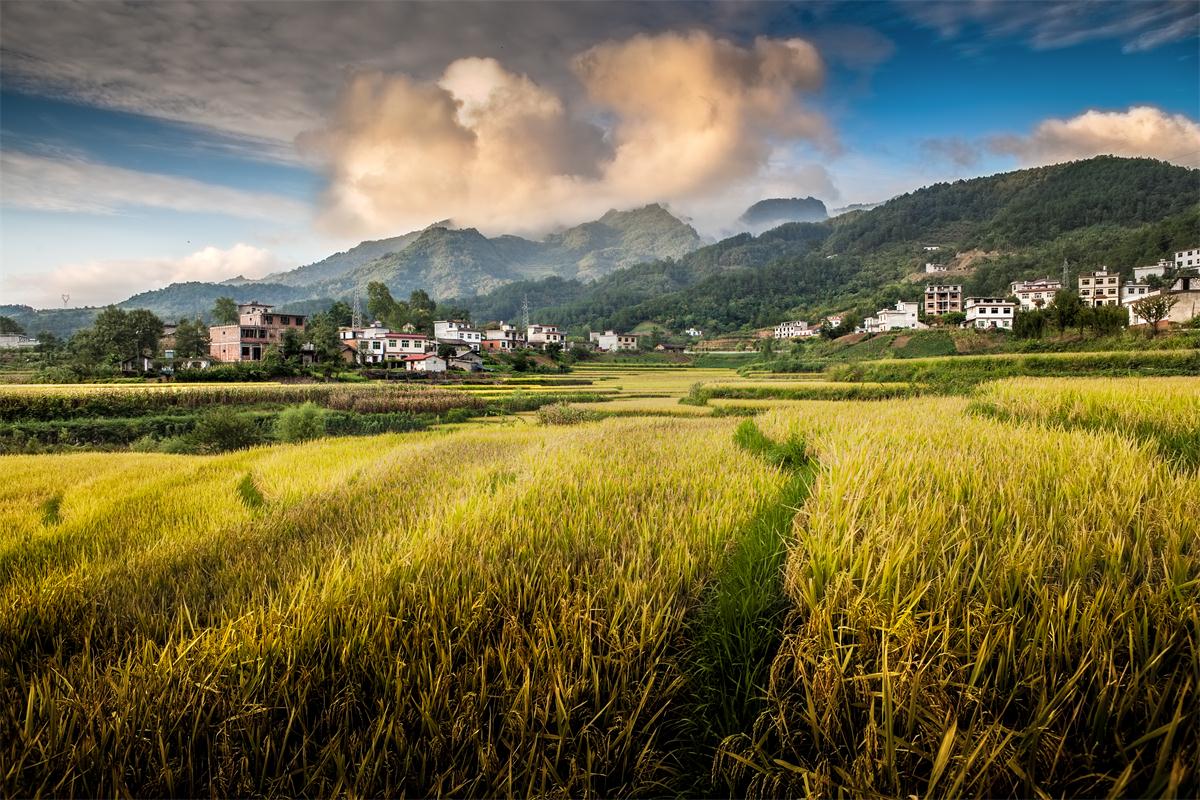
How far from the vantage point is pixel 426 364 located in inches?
1940

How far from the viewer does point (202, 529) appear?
3.82m

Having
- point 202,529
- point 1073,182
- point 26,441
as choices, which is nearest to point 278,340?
point 26,441

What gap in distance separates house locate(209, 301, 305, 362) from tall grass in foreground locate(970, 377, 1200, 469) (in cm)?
2451

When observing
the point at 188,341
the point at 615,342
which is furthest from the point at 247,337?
the point at 615,342

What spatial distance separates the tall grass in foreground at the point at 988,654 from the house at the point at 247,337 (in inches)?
902

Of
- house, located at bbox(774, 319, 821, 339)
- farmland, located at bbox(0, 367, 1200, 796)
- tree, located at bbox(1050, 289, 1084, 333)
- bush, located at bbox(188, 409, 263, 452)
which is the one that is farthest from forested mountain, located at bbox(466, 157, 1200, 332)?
farmland, located at bbox(0, 367, 1200, 796)

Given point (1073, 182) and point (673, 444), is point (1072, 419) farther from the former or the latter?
point (1073, 182)

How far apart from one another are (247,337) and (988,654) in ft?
103

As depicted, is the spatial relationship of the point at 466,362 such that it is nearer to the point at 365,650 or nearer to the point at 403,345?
the point at 403,345

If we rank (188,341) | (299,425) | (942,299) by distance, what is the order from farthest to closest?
(942,299)
(188,341)
(299,425)

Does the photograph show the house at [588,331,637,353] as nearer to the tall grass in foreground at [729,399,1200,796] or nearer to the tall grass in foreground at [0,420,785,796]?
the tall grass in foreground at [0,420,785,796]

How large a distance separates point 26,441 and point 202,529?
10.7 metres

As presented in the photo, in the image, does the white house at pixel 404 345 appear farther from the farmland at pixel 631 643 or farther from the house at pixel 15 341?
the farmland at pixel 631 643

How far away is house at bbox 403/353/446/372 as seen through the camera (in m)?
48.2
